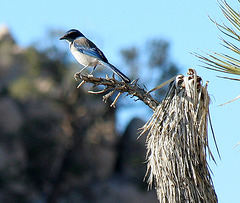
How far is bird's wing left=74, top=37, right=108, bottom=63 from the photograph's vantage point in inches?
328

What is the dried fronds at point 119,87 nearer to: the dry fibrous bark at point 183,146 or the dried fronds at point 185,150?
the dry fibrous bark at point 183,146

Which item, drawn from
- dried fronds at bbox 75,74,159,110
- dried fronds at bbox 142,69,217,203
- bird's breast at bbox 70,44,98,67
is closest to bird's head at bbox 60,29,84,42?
bird's breast at bbox 70,44,98,67

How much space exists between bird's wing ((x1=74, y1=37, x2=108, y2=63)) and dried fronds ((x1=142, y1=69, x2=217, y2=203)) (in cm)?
251

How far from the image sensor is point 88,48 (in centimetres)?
870

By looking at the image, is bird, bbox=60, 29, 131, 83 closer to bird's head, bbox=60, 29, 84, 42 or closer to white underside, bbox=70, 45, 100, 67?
white underside, bbox=70, 45, 100, 67

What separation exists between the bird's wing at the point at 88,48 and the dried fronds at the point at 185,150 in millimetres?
2513

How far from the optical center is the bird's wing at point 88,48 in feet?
27.3

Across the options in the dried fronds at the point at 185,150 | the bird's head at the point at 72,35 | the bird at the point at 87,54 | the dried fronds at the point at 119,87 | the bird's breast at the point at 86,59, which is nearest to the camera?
the dried fronds at the point at 185,150

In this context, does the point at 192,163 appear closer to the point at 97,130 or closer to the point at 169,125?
the point at 169,125

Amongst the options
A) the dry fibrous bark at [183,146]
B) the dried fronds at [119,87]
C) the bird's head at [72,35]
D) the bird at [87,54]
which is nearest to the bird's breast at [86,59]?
the bird at [87,54]

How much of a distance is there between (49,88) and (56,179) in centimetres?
687

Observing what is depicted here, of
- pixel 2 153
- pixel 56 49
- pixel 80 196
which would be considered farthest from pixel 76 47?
pixel 56 49

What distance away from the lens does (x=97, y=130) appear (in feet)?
133

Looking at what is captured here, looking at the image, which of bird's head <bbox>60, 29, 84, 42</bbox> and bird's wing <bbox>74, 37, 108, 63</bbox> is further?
bird's head <bbox>60, 29, 84, 42</bbox>
